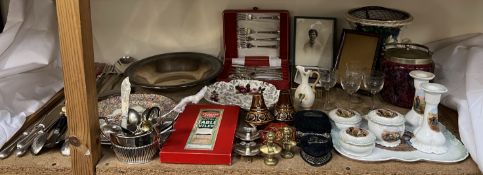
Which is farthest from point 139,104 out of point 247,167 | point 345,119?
point 345,119

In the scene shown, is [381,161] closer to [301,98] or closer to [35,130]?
[301,98]

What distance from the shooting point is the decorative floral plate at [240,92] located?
1.12 m

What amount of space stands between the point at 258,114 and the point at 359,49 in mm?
352

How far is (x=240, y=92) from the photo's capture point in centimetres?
117

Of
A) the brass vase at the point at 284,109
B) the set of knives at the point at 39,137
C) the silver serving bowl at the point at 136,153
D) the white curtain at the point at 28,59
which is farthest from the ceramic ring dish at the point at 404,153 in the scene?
the white curtain at the point at 28,59

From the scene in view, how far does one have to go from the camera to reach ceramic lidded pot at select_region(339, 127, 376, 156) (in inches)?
34.7

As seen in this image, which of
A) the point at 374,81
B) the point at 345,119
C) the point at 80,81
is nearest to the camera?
the point at 80,81

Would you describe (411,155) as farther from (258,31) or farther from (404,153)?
(258,31)

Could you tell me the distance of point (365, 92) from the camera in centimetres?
119

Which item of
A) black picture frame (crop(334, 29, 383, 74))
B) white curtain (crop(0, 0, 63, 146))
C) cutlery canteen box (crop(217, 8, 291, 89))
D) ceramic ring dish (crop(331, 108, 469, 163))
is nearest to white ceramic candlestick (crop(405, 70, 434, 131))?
ceramic ring dish (crop(331, 108, 469, 163))

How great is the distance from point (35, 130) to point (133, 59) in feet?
1.52

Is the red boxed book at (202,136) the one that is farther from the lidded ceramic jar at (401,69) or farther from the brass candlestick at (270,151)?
the lidded ceramic jar at (401,69)

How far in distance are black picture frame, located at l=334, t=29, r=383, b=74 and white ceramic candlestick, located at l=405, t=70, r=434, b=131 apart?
16 cm

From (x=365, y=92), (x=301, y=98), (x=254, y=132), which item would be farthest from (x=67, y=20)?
(x=365, y=92)
